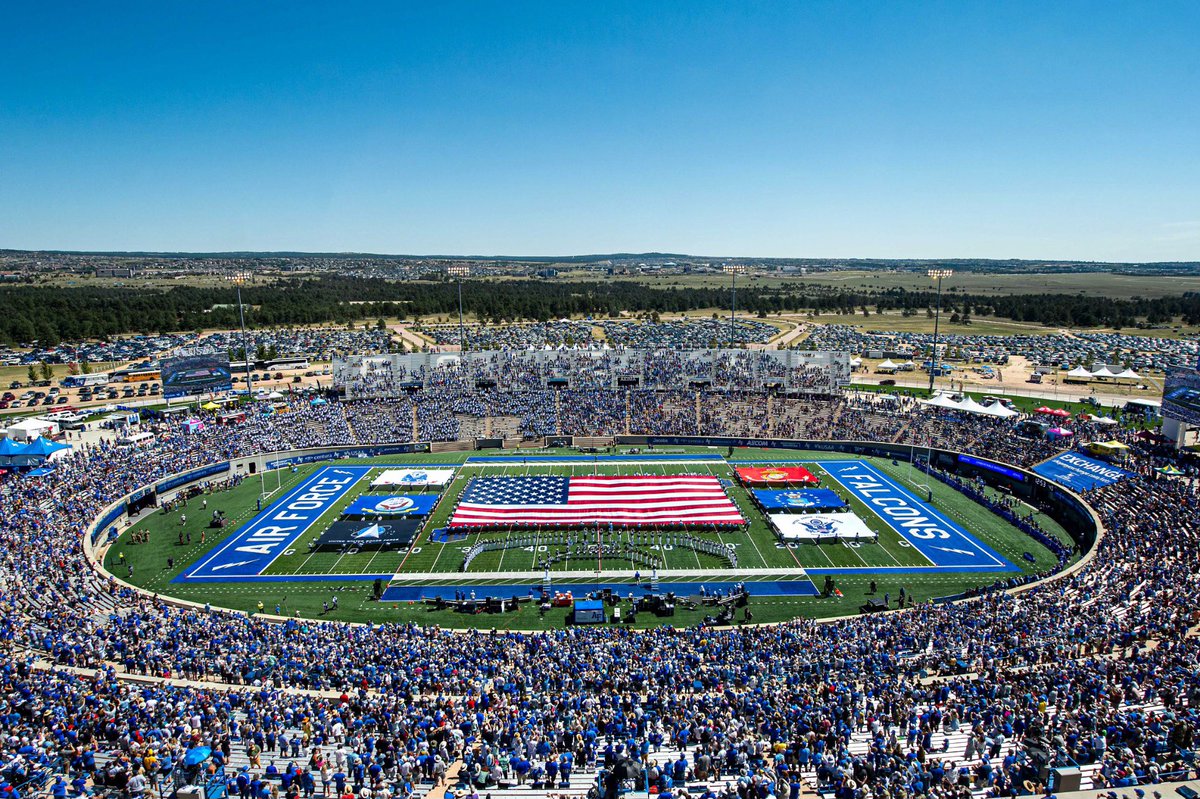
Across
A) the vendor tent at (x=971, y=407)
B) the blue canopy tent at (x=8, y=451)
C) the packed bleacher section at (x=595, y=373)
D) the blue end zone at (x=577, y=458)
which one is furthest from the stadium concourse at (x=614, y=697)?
the packed bleacher section at (x=595, y=373)

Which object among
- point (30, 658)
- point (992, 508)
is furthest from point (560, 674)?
point (992, 508)

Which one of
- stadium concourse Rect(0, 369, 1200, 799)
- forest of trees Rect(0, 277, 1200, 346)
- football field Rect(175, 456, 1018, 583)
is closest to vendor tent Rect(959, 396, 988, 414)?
football field Rect(175, 456, 1018, 583)

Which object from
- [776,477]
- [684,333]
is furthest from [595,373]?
[684,333]

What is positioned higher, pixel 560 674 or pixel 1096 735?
pixel 1096 735

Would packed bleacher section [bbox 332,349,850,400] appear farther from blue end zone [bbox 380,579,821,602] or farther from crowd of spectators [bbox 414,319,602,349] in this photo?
blue end zone [bbox 380,579,821,602]

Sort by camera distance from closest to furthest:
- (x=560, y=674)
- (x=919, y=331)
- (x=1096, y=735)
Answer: (x=1096, y=735)
(x=560, y=674)
(x=919, y=331)

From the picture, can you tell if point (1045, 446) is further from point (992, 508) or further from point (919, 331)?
point (919, 331)

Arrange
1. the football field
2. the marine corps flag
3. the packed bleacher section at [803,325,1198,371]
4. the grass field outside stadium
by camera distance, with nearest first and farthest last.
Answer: the grass field outside stadium → the football field → the marine corps flag → the packed bleacher section at [803,325,1198,371]
